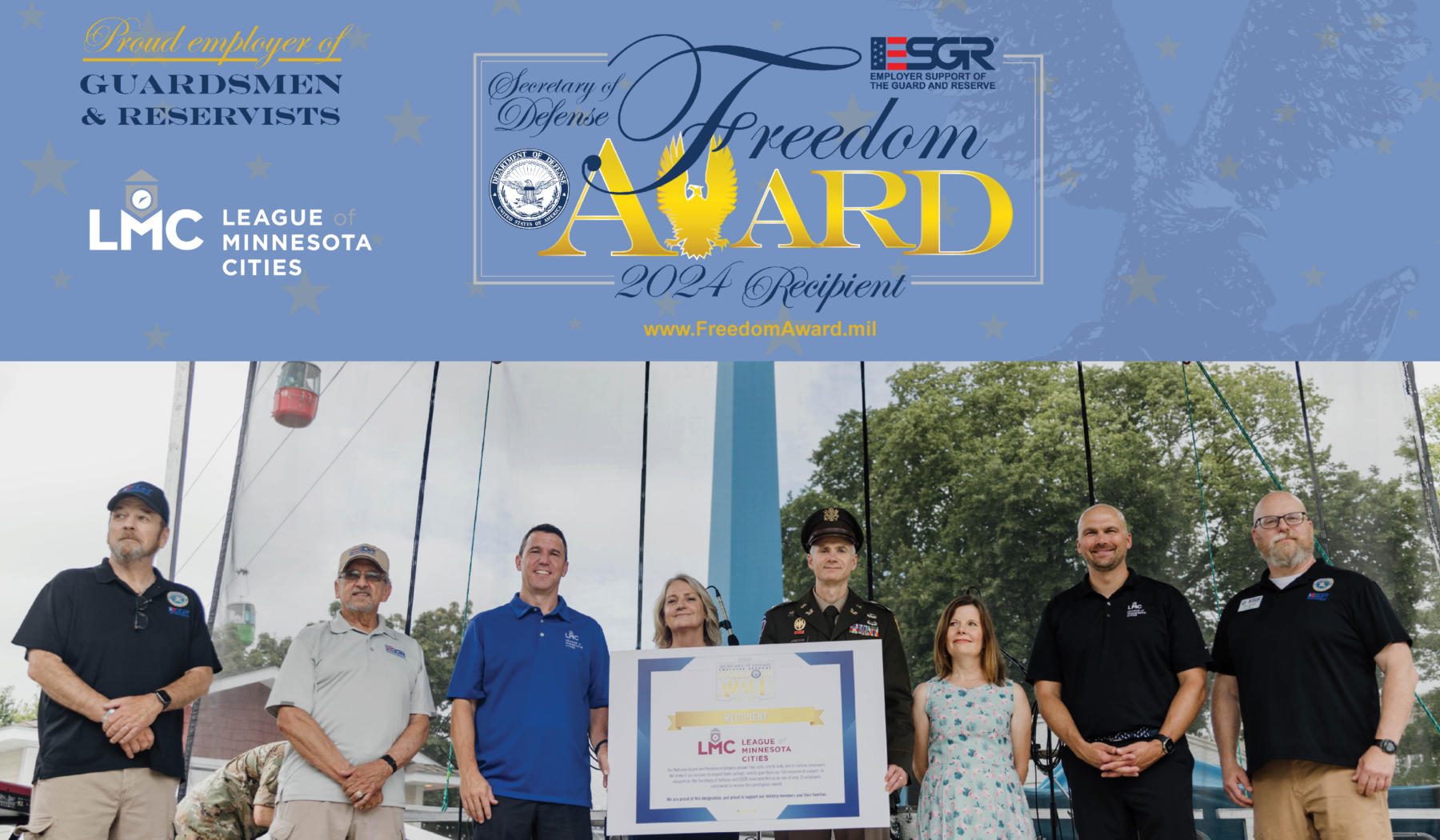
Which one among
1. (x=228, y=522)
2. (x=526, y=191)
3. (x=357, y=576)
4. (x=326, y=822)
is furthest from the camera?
(x=228, y=522)

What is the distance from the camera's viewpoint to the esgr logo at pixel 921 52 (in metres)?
4.09

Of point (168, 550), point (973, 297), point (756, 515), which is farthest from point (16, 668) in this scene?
point (973, 297)

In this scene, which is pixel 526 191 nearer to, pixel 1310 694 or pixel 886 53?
pixel 886 53

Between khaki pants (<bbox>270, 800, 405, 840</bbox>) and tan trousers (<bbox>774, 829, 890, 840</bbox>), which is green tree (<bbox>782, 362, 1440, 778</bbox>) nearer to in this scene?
tan trousers (<bbox>774, 829, 890, 840</bbox>)

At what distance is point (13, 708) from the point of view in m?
23.2

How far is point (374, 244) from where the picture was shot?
13.3 ft

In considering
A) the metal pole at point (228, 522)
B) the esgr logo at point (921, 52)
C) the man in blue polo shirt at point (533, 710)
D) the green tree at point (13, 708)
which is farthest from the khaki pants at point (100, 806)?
the green tree at point (13, 708)

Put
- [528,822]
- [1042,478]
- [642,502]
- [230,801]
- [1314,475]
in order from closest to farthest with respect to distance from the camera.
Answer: [528,822] → [230,801] → [1314,475] → [642,502] → [1042,478]

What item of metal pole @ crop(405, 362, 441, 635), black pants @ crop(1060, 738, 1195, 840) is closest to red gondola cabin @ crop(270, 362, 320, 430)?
metal pole @ crop(405, 362, 441, 635)

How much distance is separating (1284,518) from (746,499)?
2564 millimetres

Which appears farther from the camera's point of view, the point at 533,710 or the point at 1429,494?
the point at 1429,494

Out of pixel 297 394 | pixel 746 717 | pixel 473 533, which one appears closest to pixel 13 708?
pixel 297 394

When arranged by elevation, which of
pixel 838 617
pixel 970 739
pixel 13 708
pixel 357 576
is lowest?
pixel 970 739

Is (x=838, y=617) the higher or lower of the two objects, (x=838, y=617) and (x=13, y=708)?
the higher
